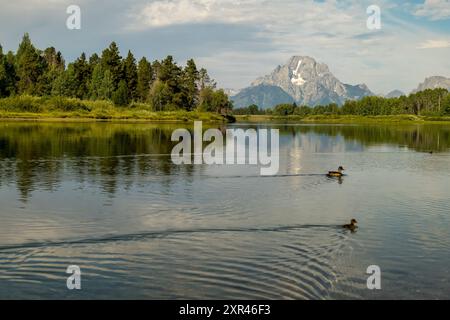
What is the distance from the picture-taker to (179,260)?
1895cm

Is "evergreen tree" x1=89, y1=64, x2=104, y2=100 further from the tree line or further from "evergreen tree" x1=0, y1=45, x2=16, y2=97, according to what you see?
"evergreen tree" x1=0, y1=45, x2=16, y2=97

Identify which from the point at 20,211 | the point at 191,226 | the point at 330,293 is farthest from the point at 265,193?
the point at 330,293

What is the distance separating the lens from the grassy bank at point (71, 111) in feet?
473

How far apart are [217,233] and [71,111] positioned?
13736 cm

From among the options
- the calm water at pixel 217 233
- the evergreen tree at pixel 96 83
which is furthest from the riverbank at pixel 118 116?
the calm water at pixel 217 233

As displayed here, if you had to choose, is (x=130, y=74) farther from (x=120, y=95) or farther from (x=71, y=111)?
(x=71, y=111)

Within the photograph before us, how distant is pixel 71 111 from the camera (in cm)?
15112

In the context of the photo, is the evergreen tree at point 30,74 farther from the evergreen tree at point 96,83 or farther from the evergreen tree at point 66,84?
the evergreen tree at point 96,83

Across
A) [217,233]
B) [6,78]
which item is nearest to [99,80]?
[6,78]

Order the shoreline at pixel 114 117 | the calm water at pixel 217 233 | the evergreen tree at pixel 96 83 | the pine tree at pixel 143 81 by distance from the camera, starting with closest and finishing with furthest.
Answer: the calm water at pixel 217 233 → the shoreline at pixel 114 117 → the evergreen tree at pixel 96 83 → the pine tree at pixel 143 81

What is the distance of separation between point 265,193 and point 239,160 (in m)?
20.4

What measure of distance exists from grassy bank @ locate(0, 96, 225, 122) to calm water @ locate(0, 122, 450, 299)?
104 metres

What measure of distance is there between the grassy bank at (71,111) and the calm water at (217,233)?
10441 centimetres

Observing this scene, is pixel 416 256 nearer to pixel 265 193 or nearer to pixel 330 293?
pixel 330 293
